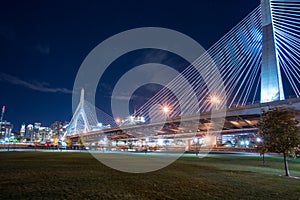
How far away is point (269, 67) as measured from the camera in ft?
100

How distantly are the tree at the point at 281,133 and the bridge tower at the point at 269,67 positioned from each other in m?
16.5

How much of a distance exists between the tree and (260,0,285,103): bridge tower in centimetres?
1650

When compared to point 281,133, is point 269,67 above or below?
above

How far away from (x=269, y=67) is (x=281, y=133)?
1925cm

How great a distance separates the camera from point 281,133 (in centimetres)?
1386

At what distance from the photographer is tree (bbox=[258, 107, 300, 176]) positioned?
44.9 ft

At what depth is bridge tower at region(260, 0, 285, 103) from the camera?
29.5 metres

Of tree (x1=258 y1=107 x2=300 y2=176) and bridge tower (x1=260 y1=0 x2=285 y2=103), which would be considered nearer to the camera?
tree (x1=258 y1=107 x2=300 y2=176)

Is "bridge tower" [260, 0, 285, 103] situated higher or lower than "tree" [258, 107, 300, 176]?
higher

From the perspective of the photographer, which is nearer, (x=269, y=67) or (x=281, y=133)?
(x=281, y=133)

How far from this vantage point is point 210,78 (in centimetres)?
4178

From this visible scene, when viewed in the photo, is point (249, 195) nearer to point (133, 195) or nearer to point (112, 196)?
point (133, 195)

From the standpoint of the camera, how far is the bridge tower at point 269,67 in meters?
29.5

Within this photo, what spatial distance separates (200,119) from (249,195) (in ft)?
130
